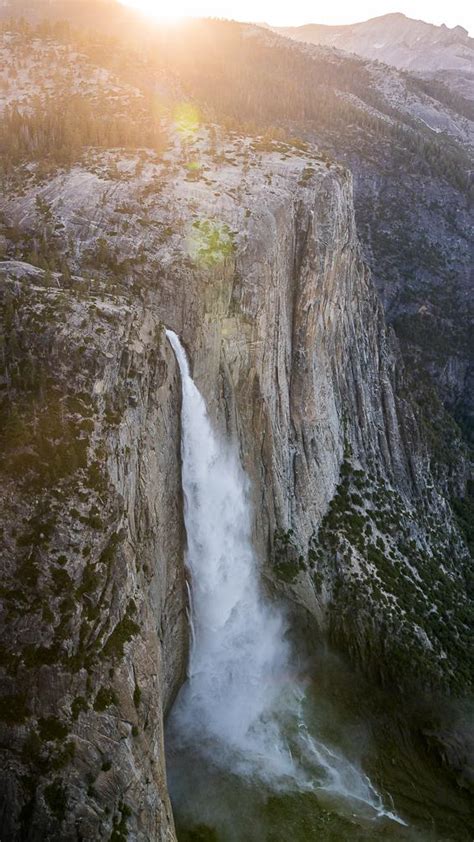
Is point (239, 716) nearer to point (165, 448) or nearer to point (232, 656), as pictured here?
point (232, 656)

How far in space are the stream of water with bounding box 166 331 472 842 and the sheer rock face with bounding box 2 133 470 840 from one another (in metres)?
1.74

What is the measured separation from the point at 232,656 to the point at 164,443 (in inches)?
597

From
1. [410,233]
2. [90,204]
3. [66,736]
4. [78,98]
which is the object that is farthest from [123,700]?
[410,233]

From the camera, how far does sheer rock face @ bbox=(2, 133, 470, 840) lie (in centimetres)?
2633

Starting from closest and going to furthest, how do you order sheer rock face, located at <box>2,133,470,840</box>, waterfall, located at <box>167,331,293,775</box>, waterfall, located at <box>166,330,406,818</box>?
sheer rock face, located at <box>2,133,470,840</box> → waterfall, located at <box>166,330,406,818</box> → waterfall, located at <box>167,331,293,775</box>

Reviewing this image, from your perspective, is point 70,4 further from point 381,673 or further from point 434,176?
point 381,673

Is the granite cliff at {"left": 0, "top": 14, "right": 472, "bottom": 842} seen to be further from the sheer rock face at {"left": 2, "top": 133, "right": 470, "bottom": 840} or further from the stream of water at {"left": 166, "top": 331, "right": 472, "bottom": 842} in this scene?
the stream of water at {"left": 166, "top": 331, "right": 472, "bottom": 842}

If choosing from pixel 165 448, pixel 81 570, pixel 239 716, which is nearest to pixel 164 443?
pixel 165 448

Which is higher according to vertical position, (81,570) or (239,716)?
(81,570)

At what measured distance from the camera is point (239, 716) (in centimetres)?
4119

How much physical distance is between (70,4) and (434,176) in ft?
301

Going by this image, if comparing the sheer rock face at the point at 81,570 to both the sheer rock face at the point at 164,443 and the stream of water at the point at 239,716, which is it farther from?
the stream of water at the point at 239,716

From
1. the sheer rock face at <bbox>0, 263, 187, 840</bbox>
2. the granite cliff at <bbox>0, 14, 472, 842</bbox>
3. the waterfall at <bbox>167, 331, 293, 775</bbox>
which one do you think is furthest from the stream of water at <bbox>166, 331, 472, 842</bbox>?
the sheer rock face at <bbox>0, 263, 187, 840</bbox>

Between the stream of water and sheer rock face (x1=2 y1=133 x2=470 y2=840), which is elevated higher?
sheer rock face (x1=2 y1=133 x2=470 y2=840)
